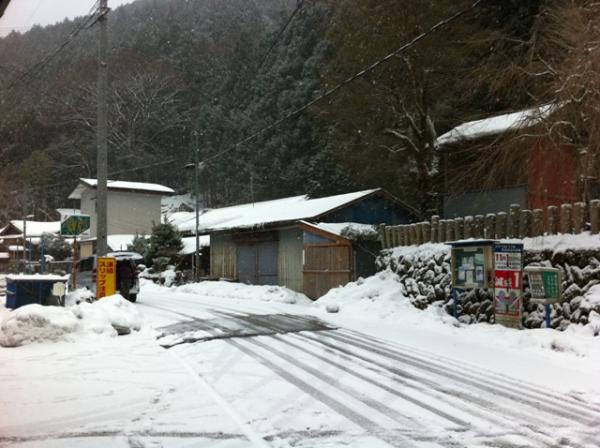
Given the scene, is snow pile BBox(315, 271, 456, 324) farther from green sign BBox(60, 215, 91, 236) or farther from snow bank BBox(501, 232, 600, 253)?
green sign BBox(60, 215, 91, 236)

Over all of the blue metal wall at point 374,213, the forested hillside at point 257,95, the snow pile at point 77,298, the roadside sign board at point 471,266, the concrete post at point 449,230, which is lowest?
the snow pile at point 77,298

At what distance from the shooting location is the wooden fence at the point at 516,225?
10766 mm

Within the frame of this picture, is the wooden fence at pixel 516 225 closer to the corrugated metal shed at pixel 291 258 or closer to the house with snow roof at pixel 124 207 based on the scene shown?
the corrugated metal shed at pixel 291 258

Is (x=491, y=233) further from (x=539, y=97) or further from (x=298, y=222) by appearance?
(x=298, y=222)

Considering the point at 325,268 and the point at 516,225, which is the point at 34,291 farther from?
the point at 516,225

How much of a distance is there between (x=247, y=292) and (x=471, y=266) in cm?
1185

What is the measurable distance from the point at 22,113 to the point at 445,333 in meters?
56.7

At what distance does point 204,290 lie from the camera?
25047 millimetres

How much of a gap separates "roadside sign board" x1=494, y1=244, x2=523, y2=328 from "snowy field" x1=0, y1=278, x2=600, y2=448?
0.43m

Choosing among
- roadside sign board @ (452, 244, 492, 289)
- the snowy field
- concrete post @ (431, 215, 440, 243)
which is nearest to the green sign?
the snowy field

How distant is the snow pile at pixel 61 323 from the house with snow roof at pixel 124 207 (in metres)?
32.7

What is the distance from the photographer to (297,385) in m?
7.23

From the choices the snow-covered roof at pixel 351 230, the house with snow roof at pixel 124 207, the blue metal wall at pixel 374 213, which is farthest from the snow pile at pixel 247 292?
the house with snow roof at pixel 124 207

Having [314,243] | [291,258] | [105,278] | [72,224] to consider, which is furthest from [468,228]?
[72,224]
